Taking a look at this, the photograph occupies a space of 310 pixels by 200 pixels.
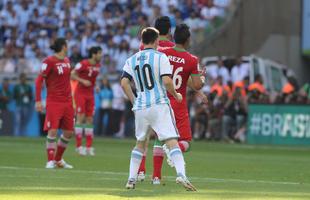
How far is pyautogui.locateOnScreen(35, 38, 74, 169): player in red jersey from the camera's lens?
19.1m

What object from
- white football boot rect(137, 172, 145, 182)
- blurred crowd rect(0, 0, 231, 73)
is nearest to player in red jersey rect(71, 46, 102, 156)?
white football boot rect(137, 172, 145, 182)

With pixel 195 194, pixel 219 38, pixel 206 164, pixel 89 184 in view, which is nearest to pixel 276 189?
pixel 195 194

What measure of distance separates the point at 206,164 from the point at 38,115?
15.1 m

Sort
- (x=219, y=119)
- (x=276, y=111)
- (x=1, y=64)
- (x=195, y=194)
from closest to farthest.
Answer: (x=195, y=194) < (x=276, y=111) < (x=219, y=119) < (x=1, y=64)

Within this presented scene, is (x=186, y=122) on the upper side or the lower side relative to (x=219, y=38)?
lower

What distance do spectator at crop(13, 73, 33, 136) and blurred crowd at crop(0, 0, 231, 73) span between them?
1.71 meters

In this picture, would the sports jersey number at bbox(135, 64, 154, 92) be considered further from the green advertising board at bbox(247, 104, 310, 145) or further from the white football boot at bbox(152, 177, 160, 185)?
the green advertising board at bbox(247, 104, 310, 145)

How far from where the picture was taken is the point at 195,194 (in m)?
12.9

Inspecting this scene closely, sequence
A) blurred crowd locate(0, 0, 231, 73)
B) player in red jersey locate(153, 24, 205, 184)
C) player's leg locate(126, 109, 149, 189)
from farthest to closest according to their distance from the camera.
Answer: blurred crowd locate(0, 0, 231, 73) → player in red jersey locate(153, 24, 205, 184) → player's leg locate(126, 109, 149, 189)

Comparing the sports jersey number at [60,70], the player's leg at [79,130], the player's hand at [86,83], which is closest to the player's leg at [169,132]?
the sports jersey number at [60,70]

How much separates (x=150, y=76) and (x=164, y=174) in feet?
14.3

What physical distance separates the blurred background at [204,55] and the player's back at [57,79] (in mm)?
12224

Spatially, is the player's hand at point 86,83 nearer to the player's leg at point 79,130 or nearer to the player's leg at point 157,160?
the player's leg at point 79,130

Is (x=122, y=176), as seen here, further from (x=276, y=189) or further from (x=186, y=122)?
(x=276, y=189)
